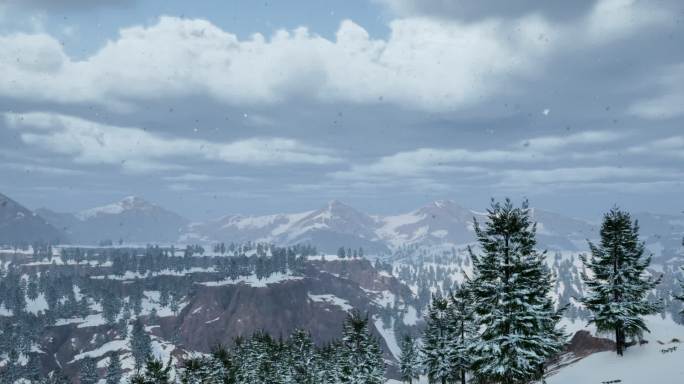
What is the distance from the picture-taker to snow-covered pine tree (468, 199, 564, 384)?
96.0 feet

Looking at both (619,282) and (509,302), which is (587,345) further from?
(509,302)

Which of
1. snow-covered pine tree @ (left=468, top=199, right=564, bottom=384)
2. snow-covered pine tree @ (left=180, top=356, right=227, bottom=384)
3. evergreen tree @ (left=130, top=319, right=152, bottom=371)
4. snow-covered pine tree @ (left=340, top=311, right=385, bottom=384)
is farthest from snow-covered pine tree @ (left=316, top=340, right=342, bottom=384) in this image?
evergreen tree @ (left=130, top=319, right=152, bottom=371)

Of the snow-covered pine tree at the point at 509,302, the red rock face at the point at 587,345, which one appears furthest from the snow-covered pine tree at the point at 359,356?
the red rock face at the point at 587,345

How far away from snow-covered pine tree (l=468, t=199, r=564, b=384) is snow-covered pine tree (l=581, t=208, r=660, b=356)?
16623 millimetres

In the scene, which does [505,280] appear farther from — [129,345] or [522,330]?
[129,345]

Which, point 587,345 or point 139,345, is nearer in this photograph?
point 587,345

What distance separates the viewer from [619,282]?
145 feet

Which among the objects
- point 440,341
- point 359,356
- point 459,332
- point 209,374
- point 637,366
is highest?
point 459,332

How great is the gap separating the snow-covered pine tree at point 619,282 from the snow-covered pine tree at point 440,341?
15.7 meters

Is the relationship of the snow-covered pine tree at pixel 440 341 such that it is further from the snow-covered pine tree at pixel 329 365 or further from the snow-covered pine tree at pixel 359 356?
the snow-covered pine tree at pixel 329 365

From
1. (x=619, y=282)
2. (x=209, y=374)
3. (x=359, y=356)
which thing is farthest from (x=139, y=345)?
(x=619, y=282)

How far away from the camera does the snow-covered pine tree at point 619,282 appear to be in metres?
43.0

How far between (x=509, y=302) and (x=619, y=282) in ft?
71.6

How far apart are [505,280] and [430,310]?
27715 millimetres
